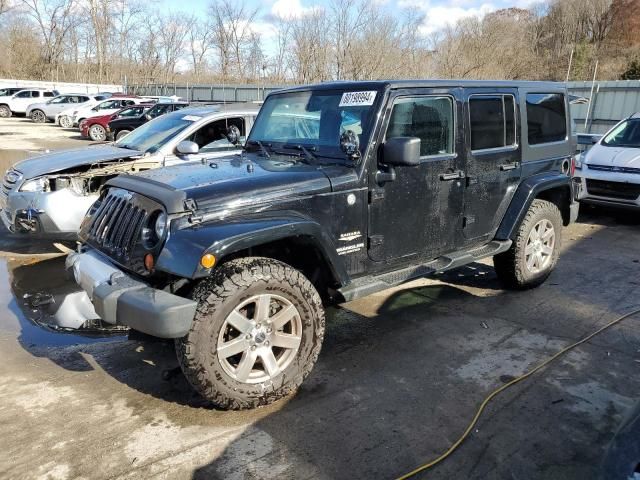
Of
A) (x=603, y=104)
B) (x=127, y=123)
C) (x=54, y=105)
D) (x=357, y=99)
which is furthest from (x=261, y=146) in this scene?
(x=54, y=105)

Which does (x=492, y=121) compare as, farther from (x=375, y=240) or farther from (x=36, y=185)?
(x=36, y=185)

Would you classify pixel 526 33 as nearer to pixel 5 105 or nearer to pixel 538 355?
pixel 5 105

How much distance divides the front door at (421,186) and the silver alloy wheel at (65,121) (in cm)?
2713

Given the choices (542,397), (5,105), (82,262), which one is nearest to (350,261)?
(542,397)

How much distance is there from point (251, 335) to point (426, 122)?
7.22 ft

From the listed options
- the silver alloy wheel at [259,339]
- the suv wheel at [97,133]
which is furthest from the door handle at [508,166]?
the suv wheel at [97,133]

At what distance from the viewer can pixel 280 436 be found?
3.06m

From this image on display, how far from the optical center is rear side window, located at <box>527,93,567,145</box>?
5129mm

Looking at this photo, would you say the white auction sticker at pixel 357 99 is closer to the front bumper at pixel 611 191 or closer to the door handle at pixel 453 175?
the door handle at pixel 453 175

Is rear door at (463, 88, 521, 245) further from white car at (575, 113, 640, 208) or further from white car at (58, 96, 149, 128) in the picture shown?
white car at (58, 96, 149, 128)

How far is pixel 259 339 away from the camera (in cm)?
328

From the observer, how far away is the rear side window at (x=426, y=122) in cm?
400

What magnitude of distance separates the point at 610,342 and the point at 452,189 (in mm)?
1757

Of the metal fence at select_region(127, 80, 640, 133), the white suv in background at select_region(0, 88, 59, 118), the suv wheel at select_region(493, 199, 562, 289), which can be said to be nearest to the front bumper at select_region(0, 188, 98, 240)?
the suv wheel at select_region(493, 199, 562, 289)
